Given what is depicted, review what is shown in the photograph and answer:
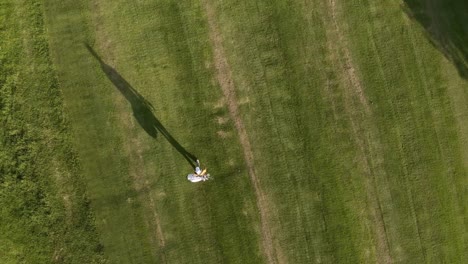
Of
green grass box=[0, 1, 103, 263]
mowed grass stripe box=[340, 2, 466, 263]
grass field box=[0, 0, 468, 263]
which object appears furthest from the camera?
mowed grass stripe box=[340, 2, 466, 263]

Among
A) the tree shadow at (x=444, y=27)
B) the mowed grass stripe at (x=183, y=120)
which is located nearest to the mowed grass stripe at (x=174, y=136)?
the mowed grass stripe at (x=183, y=120)

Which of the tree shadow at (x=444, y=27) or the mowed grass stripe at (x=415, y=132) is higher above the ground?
the tree shadow at (x=444, y=27)

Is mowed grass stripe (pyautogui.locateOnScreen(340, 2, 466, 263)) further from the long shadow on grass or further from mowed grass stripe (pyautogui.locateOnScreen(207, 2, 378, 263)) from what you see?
the long shadow on grass

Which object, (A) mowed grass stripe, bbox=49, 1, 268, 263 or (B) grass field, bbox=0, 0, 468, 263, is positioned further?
(A) mowed grass stripe, bbox=49, 1, 268, 263

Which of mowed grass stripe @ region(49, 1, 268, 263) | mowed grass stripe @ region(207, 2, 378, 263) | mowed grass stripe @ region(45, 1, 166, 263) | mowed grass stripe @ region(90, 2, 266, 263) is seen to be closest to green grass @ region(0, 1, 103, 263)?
mowed grass stripe @ region(45, 1, 166, 263)

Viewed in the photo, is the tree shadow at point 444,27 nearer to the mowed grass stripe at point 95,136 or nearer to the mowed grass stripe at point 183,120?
the mowed grass stripe at point 183,120

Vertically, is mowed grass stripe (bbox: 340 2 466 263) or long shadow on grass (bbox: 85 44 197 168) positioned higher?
long shadow on grass (bbox: 85 44 197 168)
